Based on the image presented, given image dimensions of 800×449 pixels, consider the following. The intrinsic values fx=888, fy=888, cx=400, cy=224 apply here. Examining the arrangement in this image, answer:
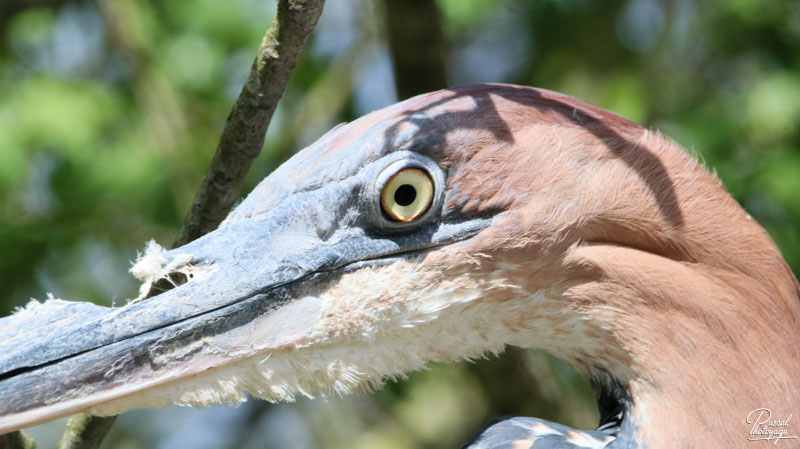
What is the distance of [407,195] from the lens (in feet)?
7.50

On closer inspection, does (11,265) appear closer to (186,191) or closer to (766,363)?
(186,191)

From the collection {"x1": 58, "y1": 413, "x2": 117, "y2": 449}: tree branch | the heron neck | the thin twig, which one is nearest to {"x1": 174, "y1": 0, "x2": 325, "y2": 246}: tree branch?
the thin twig

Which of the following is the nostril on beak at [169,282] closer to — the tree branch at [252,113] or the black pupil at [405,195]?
the tree branch at [252,113]

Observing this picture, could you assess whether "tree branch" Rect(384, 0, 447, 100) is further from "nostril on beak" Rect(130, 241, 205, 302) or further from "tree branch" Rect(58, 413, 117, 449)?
"tree branch" Rect(58, 413, 117, 449)

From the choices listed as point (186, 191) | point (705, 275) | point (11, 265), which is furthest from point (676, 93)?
point (11, 265)

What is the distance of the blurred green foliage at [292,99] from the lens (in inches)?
174

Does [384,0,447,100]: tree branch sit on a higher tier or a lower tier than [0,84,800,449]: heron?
higher

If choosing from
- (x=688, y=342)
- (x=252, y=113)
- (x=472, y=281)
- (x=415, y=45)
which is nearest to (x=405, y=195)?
(x=472, y=281)

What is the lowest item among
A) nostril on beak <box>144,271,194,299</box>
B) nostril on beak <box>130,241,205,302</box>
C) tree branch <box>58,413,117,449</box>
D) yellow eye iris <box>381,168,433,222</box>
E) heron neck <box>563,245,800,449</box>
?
heron neck <box>563,245,800,449</box>

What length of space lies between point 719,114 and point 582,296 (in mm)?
2685

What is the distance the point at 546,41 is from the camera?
539 cm

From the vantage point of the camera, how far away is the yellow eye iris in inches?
88.8

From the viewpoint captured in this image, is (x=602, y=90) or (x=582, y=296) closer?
(x=582, y=296)

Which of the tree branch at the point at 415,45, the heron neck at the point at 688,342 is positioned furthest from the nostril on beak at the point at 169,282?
the tree branch at the point at 415,45
